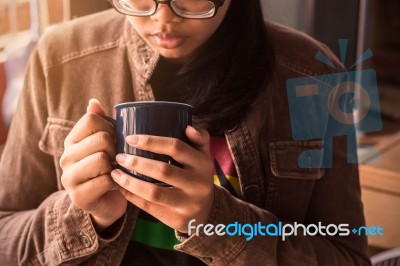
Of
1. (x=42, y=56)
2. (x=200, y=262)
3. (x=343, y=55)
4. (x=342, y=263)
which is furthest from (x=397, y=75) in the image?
(x=42, y=56)

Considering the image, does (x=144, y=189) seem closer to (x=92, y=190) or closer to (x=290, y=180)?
(x=92, y=190)

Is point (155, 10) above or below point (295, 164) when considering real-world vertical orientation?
above

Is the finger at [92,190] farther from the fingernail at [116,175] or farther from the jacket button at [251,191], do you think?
the jacket button at [251,191]

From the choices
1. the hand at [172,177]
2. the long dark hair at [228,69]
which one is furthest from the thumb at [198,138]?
the long dark hair at [228,69]

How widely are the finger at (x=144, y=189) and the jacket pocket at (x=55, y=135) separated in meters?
0.19

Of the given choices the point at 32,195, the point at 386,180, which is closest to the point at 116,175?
the point at 32,195

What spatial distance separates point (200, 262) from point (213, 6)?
322 mm

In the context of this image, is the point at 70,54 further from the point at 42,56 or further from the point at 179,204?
the point at 179,204

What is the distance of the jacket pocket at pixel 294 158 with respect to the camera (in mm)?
633

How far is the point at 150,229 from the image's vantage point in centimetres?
64

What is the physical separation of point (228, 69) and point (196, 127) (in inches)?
3.7

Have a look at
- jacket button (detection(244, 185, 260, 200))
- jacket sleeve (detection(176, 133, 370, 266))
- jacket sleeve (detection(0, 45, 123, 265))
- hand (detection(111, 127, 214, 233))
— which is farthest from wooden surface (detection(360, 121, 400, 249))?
jacket sleeve (detection(0, 45, 123, 265))

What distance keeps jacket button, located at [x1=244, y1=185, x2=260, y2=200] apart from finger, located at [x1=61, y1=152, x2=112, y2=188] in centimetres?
21

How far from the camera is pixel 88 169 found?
1.60ft
